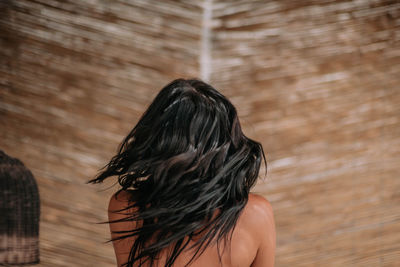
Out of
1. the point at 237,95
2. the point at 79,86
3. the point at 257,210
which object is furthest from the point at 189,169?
the point at 79,86

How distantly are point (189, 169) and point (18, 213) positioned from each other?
111cm

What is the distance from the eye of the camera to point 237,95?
6.55 ft

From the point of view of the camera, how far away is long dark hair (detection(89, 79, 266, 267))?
1220 mm

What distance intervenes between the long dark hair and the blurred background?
2.29ft

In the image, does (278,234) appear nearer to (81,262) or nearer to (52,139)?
(81,262)

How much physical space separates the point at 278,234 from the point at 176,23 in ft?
2.91

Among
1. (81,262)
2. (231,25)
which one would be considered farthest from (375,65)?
(81,262)

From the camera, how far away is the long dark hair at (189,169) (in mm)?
1220

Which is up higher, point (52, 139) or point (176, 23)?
point (176, 23)

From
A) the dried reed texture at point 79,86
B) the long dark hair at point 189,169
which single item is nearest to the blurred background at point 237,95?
the dried reed texture at point 79,86

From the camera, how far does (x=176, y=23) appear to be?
1903 millimetres

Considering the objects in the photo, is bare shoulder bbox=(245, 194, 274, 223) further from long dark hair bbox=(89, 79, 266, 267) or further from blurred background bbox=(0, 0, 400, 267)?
blurred background bbox=(0, 0, 400, 267)

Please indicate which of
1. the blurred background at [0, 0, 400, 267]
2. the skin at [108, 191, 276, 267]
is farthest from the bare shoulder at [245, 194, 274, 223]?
the blurred background at [0, 0, 400, 267]

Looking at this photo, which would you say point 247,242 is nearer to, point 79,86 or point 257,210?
point 257,210
